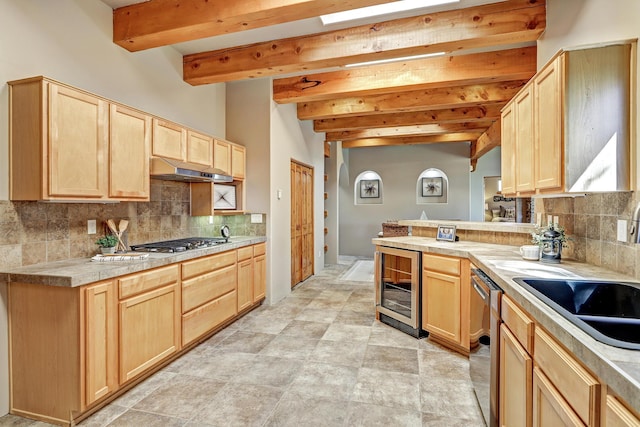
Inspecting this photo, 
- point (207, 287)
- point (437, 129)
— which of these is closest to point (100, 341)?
point (207, 287)

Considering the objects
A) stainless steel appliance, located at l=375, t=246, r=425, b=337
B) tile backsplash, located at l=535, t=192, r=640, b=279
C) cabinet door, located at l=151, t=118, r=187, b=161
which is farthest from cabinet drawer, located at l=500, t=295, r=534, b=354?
cabinet door, located at l=151, t=118, r=187, b=161

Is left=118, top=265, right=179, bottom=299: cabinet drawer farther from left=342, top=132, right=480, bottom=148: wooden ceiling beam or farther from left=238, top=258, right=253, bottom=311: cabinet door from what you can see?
left=342, top=132, right=480, bottom=148: wooden ceiling beam

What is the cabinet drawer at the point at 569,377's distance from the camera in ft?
3.10

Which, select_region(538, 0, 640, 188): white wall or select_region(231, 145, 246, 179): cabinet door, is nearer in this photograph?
select_region(538, 0, 640, 188): white wall

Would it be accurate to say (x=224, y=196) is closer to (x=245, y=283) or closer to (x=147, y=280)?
(x=245, y=283)

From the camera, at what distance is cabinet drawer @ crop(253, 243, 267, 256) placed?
413 cm

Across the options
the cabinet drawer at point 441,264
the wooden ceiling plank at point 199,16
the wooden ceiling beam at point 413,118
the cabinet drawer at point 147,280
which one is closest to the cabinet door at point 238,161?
the wooden ceiling plank at point 199,16

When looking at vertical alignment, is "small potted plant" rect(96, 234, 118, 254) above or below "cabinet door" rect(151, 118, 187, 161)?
below

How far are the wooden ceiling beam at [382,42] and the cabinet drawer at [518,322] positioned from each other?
219 cm

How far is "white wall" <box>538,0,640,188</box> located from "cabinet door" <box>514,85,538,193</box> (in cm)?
41

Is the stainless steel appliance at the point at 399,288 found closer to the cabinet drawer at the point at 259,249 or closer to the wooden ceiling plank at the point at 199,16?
the cabinet drawer at the point at 259,249

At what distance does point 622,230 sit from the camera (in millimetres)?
1818

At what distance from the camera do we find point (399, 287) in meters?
3.54

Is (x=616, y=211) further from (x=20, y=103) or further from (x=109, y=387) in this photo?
(x=20, y=103)
